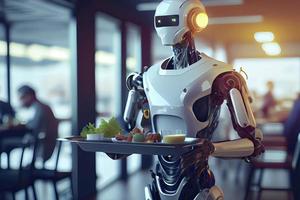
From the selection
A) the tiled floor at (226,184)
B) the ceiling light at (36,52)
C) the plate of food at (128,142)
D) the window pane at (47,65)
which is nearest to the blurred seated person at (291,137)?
the tiled floor at (226,184)

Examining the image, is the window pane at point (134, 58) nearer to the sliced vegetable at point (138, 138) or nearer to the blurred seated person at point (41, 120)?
the blurred seated person at point (41, 120)

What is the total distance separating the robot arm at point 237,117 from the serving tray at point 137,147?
0.90 feet

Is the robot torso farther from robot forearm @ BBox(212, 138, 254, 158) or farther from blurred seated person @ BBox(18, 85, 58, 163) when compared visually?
blurred seated person @ BBox(18, 85, 58, 163)

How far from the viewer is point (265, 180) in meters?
5.03

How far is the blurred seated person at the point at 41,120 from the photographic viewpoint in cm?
391

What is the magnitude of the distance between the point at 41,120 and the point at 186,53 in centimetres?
230

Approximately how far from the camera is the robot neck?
227cm

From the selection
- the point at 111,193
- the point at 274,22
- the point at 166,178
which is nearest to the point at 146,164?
the point at 111,193

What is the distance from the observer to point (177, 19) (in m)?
2.22

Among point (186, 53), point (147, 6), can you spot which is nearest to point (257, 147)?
point (186, 53)

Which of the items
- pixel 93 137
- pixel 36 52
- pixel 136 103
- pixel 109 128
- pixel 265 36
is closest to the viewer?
pixel 93 137

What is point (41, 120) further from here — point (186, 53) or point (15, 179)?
point (186, 53)

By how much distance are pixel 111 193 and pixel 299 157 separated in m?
1.85

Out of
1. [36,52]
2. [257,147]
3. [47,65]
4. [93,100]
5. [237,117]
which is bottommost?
[257,147]
